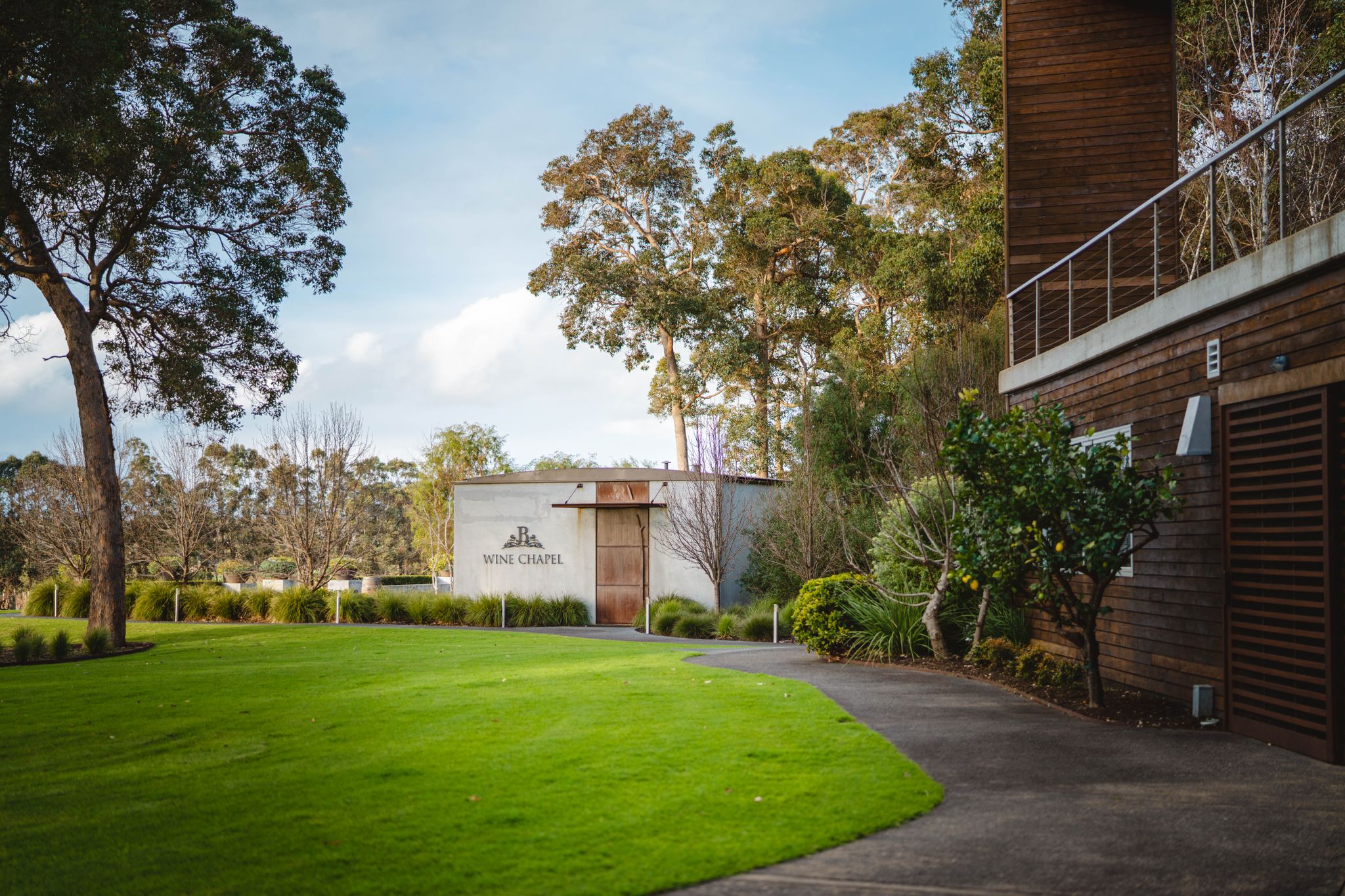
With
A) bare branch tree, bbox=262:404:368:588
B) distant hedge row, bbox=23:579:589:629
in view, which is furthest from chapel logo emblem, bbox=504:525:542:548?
bare branch tree, bbox=262:404:368:588

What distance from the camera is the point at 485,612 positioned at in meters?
23.9

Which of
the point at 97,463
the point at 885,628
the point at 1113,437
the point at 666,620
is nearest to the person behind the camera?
the point at 1113,437

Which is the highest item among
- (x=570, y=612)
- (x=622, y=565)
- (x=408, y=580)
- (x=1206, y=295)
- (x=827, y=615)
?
(x=1206, y=295)

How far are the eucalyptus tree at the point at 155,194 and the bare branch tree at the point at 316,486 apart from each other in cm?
584

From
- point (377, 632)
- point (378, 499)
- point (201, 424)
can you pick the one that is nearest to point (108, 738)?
point (377, 632)

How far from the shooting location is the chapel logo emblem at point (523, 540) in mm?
26250

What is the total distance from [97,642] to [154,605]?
10518mm

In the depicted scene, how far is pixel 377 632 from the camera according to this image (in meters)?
20.4

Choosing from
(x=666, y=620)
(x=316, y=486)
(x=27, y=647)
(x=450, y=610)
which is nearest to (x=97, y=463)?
(x=27, y=647)

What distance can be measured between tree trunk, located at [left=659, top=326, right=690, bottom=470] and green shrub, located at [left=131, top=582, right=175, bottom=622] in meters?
15.9

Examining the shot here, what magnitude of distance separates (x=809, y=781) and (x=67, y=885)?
3591 millimetres

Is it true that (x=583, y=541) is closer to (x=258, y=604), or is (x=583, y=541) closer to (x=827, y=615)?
(x=258, y=604)

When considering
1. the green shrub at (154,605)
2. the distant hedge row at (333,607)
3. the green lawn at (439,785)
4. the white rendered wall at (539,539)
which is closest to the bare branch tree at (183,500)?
the distant hedge row at (333,607)

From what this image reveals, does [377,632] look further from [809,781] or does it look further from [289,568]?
[289,568]
